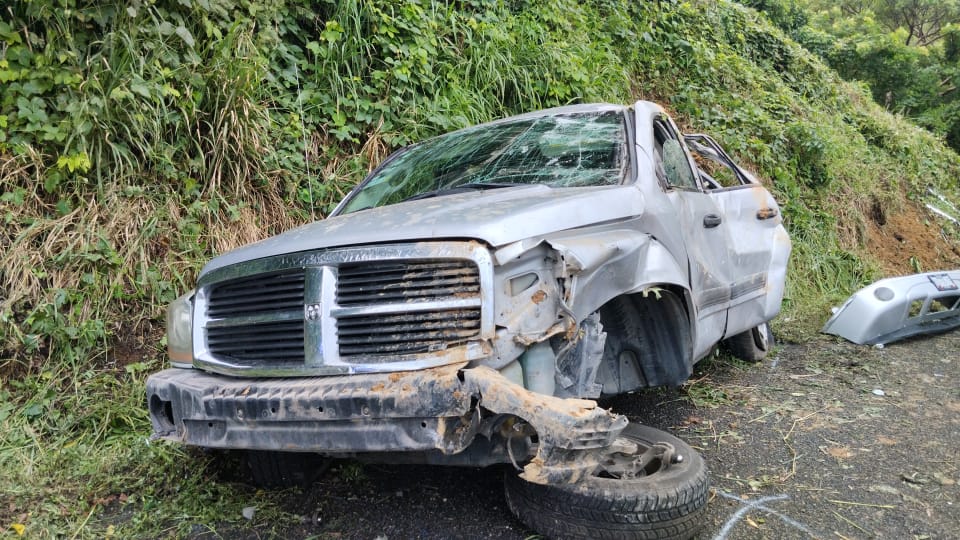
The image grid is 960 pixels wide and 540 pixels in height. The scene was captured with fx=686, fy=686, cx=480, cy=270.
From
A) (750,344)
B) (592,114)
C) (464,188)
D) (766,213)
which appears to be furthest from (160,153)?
(750,344)

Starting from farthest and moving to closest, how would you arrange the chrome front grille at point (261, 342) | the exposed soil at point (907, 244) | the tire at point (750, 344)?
the exposed soil at point (907, 244), the tire at point (750, 344), the chrome front grille at point (261, 342)

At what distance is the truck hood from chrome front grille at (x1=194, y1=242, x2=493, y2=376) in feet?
0.21

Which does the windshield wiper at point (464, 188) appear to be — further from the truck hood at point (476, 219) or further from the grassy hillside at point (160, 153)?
the grassy hillside at point (160, 153)

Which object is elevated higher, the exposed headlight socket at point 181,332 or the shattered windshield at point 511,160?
the shattered windshield at point 511,160

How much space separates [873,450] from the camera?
3365 mm

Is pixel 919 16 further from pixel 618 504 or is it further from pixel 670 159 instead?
pixel 618 504

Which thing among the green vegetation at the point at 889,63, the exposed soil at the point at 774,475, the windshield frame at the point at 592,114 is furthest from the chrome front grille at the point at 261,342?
the green vegetation at the point at 889,63

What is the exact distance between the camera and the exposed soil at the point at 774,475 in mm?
2654

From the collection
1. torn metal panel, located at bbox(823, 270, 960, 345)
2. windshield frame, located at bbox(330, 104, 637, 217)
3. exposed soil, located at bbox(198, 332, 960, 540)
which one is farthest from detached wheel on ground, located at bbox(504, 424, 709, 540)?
torn metal panel, located at bbox(823, 270, 960, 345)

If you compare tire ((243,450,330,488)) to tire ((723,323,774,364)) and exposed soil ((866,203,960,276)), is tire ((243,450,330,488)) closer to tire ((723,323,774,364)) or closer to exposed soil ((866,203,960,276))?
tire ((723,323,774,364))

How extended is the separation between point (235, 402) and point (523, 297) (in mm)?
1033

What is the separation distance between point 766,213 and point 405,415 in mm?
3498

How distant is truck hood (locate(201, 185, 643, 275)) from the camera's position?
7.38 feet

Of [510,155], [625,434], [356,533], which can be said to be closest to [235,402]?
[356,533]
